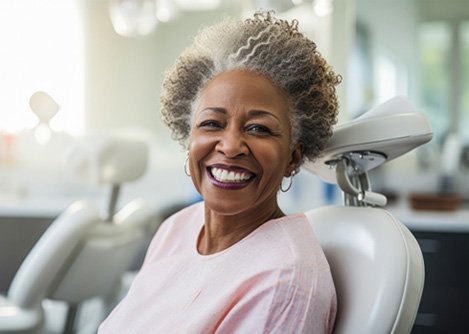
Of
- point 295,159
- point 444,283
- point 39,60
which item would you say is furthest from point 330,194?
point 39,60

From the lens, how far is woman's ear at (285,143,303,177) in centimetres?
101

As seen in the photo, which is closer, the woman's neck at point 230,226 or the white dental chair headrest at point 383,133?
the white dental chair headrest at point 383,133

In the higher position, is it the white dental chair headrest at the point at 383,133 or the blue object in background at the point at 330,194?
the white dental chair headrest at the point at 383,133

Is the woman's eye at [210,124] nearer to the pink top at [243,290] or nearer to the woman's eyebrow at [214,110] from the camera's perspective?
the woman's eyebrow at [214,110]

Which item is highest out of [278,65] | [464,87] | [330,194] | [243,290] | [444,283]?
[278,65]

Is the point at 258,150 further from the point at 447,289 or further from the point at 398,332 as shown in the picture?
the point at 447,289

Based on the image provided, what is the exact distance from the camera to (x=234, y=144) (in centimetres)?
92

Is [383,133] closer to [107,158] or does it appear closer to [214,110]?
[214,110]

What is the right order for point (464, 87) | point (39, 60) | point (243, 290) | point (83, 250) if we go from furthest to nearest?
point (39, 60), point (464, 87), point (83, 250), point (243, 290)

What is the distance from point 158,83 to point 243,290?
2.60m

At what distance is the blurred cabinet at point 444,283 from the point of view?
2395 millimetres

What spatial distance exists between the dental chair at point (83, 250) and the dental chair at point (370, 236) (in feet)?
2.75

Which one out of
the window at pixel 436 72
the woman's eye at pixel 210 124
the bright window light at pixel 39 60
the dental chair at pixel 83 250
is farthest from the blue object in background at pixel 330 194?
the woman's eye at pixel 210 124

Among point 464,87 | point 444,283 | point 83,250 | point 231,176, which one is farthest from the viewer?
point 464,87
